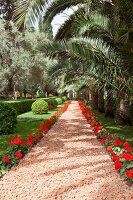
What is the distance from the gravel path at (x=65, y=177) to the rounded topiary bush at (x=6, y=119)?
9.20 ft

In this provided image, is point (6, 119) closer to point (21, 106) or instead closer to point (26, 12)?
point (26, 12)

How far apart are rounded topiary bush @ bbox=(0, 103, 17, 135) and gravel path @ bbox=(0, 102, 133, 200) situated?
2.81 meters

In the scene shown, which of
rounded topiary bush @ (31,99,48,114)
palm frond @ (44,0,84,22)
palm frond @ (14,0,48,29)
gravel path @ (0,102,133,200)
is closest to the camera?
gravel path @ (0,102,133,200)

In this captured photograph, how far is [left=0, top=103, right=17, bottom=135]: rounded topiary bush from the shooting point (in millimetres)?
10773

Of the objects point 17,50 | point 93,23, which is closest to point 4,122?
point 93,23

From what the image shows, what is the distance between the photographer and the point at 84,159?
6.84 metres

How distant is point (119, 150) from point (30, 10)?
4.14 metres

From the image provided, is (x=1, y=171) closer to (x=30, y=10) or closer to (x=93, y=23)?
(x=30, y=10)

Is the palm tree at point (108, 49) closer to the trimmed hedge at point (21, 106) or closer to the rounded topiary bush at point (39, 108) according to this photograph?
the trimmed hedge at point (21, 106)

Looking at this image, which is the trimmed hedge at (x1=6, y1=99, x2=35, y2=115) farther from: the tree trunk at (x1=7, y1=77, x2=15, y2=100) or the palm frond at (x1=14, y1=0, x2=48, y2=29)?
the palm frond at (x1=14, y1=0, x2=48, y2=29)

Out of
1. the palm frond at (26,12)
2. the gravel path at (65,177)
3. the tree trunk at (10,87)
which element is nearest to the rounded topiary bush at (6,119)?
the gravel path at (65,177)

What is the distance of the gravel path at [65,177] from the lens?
15.0 feet

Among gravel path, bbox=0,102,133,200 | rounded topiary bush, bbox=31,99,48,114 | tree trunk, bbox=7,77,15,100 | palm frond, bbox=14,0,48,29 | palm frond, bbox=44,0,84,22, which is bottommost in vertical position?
gravel path, bbox=0,102,133,200

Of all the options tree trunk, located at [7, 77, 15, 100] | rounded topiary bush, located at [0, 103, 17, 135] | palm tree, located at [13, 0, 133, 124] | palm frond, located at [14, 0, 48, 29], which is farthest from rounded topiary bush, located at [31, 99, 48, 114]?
palm frond, located at [14, 0, 48, 29]
